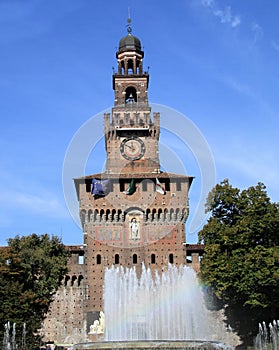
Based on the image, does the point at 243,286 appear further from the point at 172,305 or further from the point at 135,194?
the point at 135,194

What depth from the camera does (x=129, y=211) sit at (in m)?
42.0

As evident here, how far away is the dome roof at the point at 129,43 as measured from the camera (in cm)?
4647

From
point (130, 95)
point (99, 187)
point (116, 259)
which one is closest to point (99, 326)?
point (116, 259)

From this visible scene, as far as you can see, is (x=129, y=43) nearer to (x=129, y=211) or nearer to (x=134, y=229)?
(x=129, y=211)

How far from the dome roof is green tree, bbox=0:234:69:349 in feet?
59.4

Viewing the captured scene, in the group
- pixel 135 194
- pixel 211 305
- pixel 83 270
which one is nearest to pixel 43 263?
pixel 83 270

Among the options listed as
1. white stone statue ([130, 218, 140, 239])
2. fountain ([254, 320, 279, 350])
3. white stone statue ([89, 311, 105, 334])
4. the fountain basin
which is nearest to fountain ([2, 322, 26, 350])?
white stone statue ([89, 311, 105, 334])

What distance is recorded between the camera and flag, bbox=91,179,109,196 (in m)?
41.7

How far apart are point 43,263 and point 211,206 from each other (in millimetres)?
13181

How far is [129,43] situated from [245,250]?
74.5 ft

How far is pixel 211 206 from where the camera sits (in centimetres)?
3569

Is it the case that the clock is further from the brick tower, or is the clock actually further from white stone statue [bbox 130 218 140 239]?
white stone statue [bbox 130 218 140 239]

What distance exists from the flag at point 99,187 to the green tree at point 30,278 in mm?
4893

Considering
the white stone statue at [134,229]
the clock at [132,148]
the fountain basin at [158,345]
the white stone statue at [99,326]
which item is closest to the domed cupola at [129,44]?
the clock at [132,148]
